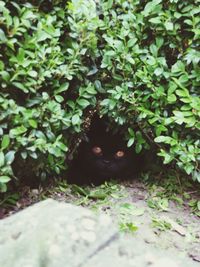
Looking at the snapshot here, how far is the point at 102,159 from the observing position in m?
3.86

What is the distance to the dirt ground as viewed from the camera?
9.44ft

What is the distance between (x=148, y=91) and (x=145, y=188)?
0.79 metres

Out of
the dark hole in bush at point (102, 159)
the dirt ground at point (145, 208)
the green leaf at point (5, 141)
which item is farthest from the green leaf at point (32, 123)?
the dark hole in bush at point (102, 159)

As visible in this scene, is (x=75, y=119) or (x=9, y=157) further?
(x=75, y=119)

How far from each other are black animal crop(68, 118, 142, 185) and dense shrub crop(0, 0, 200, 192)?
43cm

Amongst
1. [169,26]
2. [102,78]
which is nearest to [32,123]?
[102,78]

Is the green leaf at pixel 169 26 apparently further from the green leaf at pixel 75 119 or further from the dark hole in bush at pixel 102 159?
the dark hole in bush at pixel 102 159

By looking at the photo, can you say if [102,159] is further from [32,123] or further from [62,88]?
[32,123]

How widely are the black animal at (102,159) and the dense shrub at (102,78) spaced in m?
0.43

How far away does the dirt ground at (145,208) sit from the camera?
288 centimetres

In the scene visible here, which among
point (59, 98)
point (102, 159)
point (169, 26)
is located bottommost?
point (102, 159)

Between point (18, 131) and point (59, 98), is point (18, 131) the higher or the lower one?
the lower one

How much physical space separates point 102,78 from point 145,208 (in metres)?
1.02

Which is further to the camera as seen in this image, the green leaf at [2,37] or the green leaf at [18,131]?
the green leaf at [18,131]
